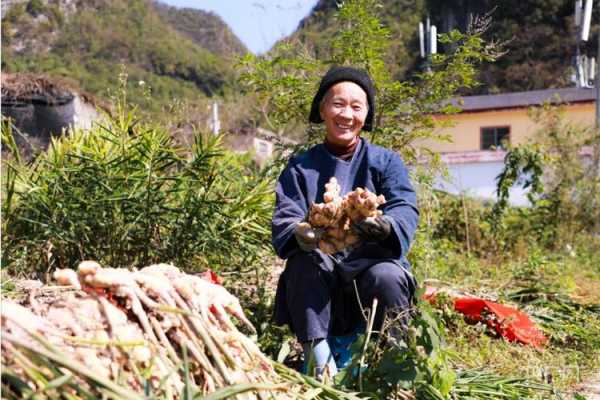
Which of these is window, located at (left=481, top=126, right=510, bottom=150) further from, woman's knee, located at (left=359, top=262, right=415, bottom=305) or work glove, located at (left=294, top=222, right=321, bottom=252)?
work glove, located at (left=294, top=222, right=321, bottom=252)

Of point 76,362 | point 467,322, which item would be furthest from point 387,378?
point 467,322

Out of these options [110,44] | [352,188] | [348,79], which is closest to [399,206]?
[352,188]

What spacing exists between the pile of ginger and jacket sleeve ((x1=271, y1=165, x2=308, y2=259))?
121 millimetres

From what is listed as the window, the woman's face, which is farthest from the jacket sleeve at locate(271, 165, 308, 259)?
the window

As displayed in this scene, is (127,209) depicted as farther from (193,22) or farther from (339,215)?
(193,22)

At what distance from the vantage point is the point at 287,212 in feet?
8.36

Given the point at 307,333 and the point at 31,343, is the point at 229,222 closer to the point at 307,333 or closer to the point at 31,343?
the point at 307,333

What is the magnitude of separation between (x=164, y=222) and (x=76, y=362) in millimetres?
2291

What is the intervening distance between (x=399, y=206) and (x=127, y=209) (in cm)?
163

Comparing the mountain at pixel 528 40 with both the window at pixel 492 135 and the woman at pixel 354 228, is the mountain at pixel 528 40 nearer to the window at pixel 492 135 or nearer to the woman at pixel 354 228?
the window at pixel 492 135

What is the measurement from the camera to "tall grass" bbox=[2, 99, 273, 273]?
3.58 m

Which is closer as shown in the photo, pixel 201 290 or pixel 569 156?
pixel 201 290

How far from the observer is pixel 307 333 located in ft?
7.68

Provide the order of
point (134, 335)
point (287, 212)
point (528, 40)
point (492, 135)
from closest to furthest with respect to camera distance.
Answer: point (134, 335) < point (287, 212) < point (492, 135) < point (528, 40)
